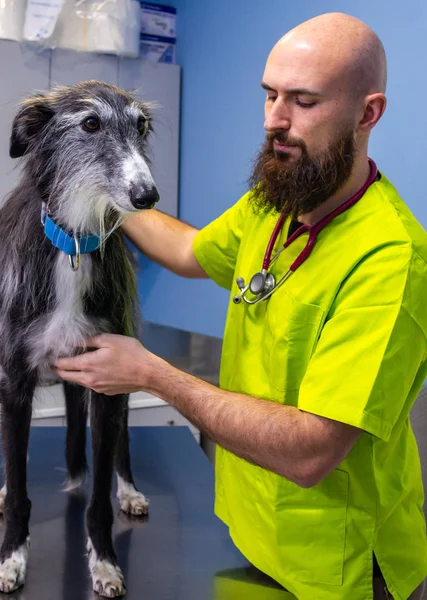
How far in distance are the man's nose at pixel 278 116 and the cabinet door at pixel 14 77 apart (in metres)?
2.18

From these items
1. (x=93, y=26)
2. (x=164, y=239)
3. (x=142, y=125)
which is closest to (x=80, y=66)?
(x=93, y=26)

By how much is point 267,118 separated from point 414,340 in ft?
1.65

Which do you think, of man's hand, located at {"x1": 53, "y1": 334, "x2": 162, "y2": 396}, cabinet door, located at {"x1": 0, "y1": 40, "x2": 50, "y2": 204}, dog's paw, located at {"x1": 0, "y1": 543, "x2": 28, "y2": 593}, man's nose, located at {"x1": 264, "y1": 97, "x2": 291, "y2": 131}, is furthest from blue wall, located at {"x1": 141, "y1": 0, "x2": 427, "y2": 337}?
dog's paw, located at {"x1": 0, "y1": 543, "x2": 28, "y2": 593}

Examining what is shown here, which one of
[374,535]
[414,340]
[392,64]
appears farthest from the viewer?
[392,64]

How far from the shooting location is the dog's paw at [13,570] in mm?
1299

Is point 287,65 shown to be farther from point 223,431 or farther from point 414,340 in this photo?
point 223,431

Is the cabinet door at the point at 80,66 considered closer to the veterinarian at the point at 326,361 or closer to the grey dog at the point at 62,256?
the grey dog at the point at 62,256

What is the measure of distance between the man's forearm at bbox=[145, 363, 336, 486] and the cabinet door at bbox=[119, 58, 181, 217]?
7.85ft

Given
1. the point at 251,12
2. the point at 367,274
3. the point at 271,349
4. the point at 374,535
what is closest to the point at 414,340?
the point at 367,274

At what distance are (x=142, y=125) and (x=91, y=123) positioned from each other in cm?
11

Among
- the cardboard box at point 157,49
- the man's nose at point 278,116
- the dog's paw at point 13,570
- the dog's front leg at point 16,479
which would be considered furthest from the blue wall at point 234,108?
the dog's paw at point 13,570

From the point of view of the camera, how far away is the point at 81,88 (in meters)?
1.34

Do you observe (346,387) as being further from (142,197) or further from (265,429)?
(142,197)

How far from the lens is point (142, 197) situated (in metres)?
1.21
